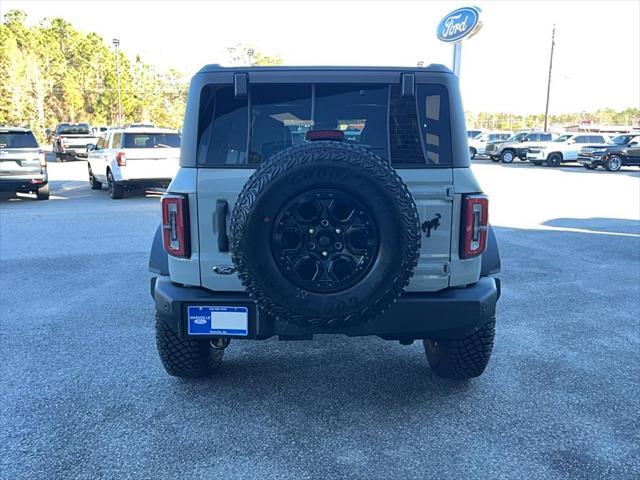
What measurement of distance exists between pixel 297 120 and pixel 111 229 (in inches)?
281

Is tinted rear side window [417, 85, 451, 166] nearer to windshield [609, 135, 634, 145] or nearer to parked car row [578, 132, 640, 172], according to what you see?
parked car row [578, 132, 640, 172]

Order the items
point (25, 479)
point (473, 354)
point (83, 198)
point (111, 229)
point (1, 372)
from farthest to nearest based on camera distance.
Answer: point (83, 198)
point (111, 229)
point (1, 372)
point (473, 354)
point (25, 479)

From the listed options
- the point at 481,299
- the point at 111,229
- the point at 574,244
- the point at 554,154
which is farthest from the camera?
the point at 554,154

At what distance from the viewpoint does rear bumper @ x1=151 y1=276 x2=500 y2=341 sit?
2.86 m

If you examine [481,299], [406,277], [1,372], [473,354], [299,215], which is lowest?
[1,372]

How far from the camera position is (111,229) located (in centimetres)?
932

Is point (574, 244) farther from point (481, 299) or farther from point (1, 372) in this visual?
point (1, 372)

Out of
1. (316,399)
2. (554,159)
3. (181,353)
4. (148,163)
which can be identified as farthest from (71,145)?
(316,399)

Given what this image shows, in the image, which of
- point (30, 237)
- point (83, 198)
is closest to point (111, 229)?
point (30, 237)

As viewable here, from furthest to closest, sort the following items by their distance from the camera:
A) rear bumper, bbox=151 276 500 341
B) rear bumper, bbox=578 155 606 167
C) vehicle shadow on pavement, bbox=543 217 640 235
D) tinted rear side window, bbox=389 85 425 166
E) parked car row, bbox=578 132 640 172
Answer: rear bumper, bbox=578 155 606 167
parked car row, bbox=578 132 640 172
vehicle shadow on pavement, bbox=543 217 640 235
tinted rear side window, bbox=389 85 425 166
rear bumper, bbox=151 276 500 341

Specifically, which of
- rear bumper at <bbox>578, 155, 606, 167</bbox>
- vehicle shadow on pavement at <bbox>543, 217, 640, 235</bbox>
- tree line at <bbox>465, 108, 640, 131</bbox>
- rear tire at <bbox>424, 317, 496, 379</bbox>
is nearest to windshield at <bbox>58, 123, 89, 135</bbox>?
rear bumper at <bbox>578, 155, 606, 167</bbox>

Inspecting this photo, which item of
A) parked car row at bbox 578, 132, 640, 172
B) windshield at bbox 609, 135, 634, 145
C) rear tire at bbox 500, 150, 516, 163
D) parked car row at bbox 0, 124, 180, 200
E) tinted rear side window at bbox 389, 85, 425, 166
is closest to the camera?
tinted rear side window at bbox 389, 85, 425, 166

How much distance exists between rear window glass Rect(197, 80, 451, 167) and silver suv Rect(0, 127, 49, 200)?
37.2ft

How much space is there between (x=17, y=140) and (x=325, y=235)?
41.3 feet
